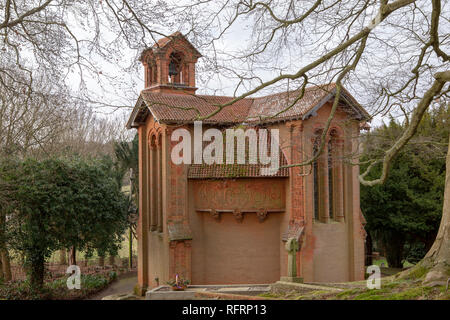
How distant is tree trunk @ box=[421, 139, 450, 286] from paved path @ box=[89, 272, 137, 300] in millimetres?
19727

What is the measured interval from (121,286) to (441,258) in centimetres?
2245

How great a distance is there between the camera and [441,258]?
8148mm

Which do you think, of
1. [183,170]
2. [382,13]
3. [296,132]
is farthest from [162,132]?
[382,13]

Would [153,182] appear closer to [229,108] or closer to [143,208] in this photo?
[143,208]

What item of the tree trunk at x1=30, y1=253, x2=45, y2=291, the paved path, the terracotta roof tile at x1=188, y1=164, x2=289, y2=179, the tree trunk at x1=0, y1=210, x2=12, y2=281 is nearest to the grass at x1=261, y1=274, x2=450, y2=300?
the terracotta roof tile at x1=188, y1=164, x2=289, y2=179

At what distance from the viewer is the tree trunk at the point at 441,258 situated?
778 cm

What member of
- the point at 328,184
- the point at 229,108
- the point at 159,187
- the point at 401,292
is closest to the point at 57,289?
the point at 159,187

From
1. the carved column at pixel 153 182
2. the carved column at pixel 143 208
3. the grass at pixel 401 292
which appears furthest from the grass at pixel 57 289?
the grass at pixel 401 292

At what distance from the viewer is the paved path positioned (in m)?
25.5

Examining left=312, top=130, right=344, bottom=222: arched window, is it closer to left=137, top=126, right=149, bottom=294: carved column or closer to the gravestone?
the gravestone

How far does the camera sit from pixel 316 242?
19.6m

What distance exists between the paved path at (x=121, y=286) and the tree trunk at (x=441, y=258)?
64.7 ft

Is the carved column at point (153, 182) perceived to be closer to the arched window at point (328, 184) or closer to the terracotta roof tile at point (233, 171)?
the terracotta roof tile at point (233, 171)

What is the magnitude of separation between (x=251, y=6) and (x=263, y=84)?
1.76m
